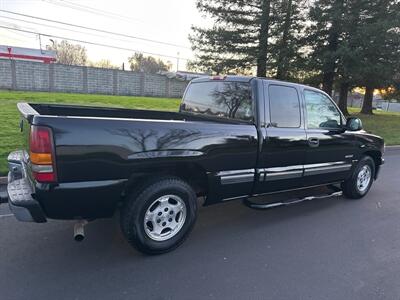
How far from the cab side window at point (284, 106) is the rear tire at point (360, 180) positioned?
183cm

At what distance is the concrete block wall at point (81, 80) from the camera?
2880cm

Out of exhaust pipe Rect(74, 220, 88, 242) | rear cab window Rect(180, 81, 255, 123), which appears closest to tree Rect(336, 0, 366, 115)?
rear cab window Rect(180, 81, 255, 123)

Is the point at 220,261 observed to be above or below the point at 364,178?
below

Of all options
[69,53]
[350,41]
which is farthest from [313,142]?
[69,53]

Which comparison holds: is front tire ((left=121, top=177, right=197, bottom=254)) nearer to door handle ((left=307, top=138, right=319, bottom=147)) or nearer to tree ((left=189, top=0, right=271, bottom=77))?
door handle ((left=307, top=138, right=319, bottom=147))

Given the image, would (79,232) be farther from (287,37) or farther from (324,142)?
(287,37)

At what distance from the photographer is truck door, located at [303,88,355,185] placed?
472 centimetres

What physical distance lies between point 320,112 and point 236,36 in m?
15.7

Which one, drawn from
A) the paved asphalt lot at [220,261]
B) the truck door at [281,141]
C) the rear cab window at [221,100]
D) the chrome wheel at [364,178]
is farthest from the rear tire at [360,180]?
the rear cab window at [221,100]

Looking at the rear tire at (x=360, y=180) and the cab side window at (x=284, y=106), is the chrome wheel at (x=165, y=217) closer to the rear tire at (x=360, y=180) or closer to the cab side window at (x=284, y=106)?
the cab side window at (x=284, y=106)

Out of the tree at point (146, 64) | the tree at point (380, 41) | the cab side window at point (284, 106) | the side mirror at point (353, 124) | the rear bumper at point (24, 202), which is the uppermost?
the tree at point (146, 64)

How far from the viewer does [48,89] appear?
30281mm

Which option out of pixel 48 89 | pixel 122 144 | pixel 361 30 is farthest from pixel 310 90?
pixel 48 89

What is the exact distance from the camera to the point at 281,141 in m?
4.26
